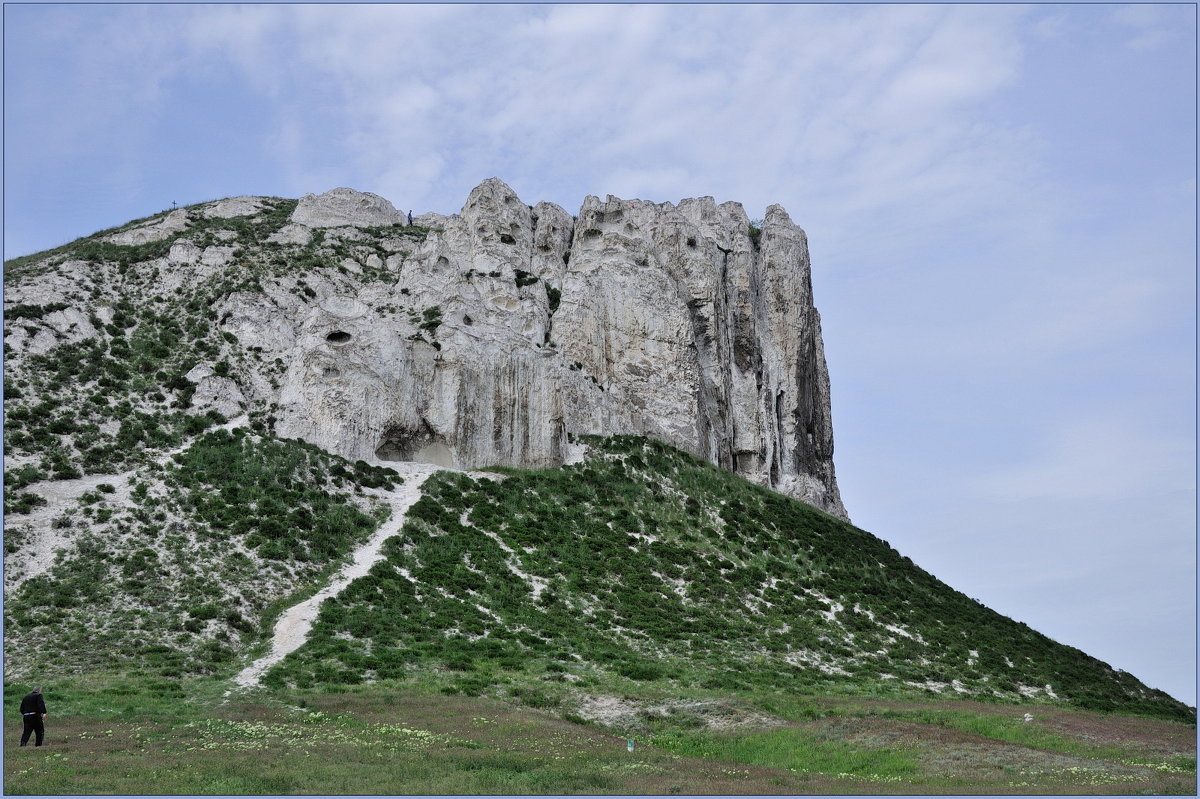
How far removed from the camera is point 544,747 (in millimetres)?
32188

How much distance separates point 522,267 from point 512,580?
37.6 metres

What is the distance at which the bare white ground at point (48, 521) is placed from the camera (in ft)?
160

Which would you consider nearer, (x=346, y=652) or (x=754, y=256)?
(x=346, y=652)

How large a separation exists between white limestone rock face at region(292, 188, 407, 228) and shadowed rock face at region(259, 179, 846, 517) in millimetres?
199

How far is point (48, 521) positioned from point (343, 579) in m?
14.6

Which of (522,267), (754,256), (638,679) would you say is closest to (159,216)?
(522,267)

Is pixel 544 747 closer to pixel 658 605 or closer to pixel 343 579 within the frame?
pixel 343 579

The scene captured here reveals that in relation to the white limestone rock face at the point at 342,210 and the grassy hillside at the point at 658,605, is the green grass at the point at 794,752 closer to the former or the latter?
the grassy hillside at the point at 658,605

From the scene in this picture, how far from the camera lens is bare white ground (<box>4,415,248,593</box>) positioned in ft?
160

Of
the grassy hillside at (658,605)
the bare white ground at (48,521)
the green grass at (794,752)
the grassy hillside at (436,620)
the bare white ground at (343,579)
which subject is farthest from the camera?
the bare white ground at (48,521)

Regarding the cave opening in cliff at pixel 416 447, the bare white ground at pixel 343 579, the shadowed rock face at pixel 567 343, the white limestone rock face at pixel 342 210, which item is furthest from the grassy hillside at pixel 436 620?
the white limestone rock face at pixel 342 210

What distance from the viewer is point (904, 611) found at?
64.2 meters

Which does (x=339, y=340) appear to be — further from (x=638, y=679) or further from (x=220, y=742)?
(x=220, y=742)

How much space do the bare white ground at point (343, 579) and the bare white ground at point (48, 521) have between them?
11.6 meters
